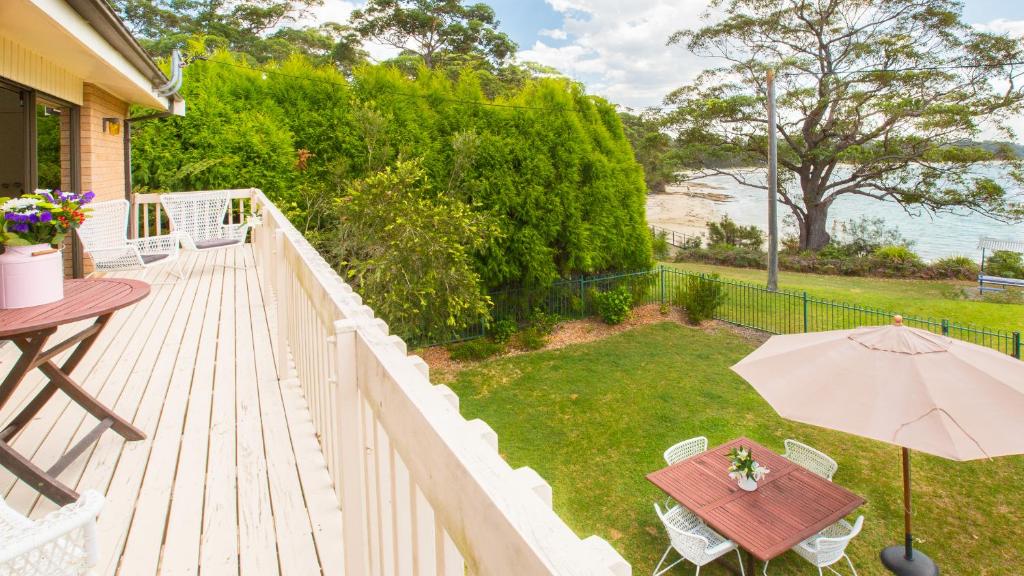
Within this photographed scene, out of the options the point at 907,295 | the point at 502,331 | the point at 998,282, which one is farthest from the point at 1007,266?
the point at 502,331

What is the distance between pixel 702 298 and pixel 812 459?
20.0 feet

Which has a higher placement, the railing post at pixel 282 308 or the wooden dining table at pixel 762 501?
the railing post at pixel 282 308

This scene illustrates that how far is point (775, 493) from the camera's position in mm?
4938

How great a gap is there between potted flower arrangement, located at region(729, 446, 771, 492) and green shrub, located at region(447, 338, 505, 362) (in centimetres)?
552

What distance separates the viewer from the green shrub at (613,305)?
11.2m

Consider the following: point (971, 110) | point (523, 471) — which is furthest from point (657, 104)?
point (523, 471)

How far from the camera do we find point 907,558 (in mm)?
4734

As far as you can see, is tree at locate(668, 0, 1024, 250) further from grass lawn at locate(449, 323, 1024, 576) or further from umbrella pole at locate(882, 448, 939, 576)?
umbrella pole at locate(882, 448, 939, 576)

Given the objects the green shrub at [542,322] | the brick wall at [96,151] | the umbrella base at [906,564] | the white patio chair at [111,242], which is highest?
the brick wall at [96,151]

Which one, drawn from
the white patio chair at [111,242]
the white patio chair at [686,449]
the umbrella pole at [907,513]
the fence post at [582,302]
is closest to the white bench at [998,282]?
the fence post at [582,302]

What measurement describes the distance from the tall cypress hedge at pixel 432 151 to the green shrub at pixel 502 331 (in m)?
0.72

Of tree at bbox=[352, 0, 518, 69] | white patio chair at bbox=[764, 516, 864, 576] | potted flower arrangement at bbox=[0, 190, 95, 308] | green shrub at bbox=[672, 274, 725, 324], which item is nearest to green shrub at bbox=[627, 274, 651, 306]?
green shrub at bbox=[672, 274, 725, 324]

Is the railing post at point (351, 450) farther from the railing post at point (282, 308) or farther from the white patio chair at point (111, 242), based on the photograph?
the white patio chair at point (111, 242)

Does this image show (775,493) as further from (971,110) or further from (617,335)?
(971,110)
